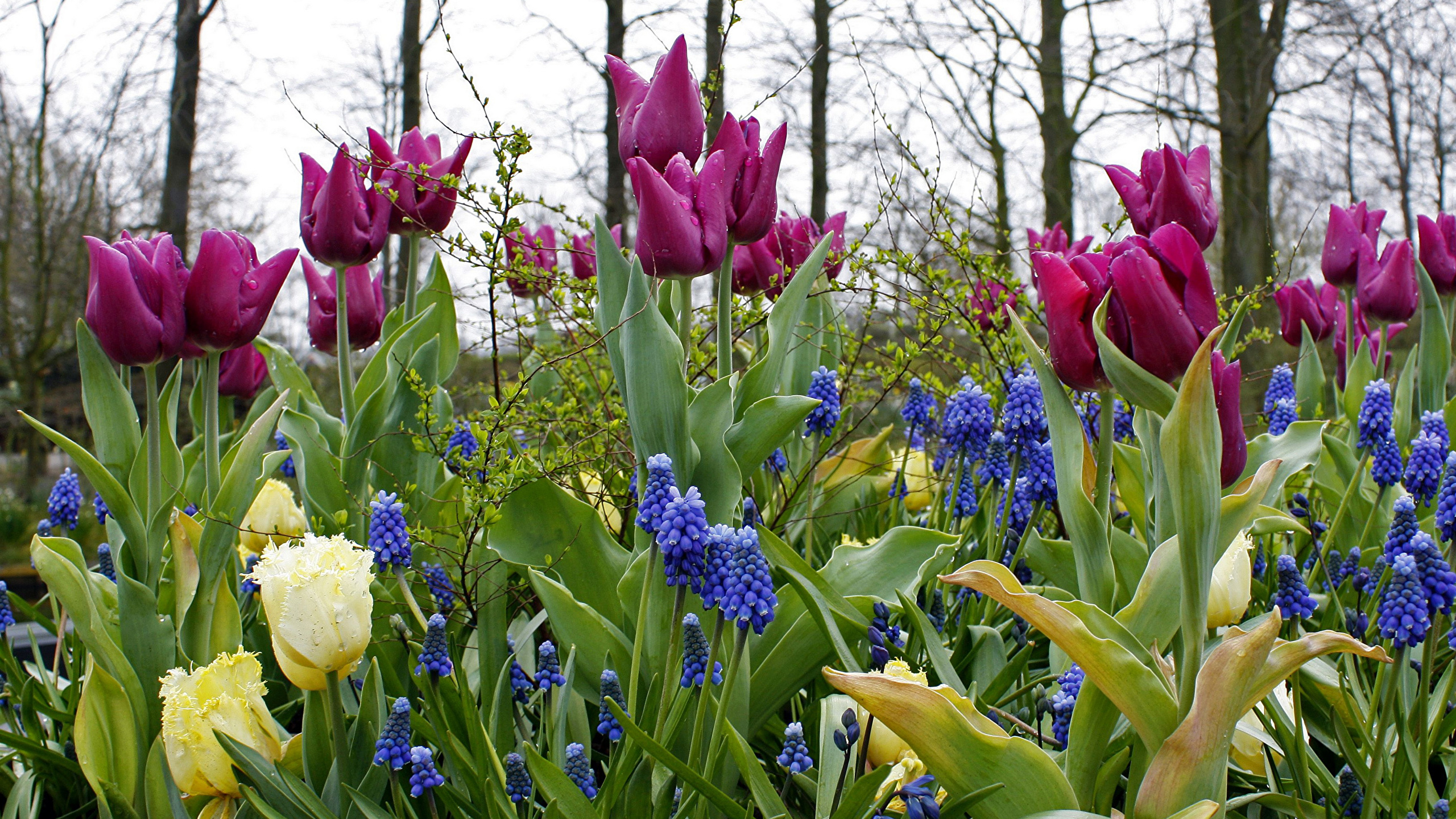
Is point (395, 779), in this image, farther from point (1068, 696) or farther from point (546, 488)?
point (1068, 696)

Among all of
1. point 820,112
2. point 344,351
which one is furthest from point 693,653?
point 820,112

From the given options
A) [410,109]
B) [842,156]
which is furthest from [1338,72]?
[410,109]

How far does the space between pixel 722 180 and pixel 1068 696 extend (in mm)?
773

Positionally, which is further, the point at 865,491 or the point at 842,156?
the point at 842,156

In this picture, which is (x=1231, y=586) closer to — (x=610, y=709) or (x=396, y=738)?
(x=610, y=709)

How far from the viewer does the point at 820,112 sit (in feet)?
32.0

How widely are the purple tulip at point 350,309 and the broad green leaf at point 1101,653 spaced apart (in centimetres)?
159

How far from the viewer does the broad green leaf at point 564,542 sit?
1344 millimetres

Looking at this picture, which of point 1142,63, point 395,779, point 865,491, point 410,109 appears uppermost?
point 1142,63

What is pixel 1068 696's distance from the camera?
3.61 feet

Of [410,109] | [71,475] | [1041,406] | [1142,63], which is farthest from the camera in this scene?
[1142,63]

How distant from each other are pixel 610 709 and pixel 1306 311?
2578 millimetres

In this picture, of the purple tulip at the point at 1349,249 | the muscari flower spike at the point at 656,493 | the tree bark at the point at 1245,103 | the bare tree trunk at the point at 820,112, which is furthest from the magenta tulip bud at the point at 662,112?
the bare tree trunk at the point at 820,112

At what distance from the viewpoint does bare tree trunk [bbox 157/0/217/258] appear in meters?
7.58
